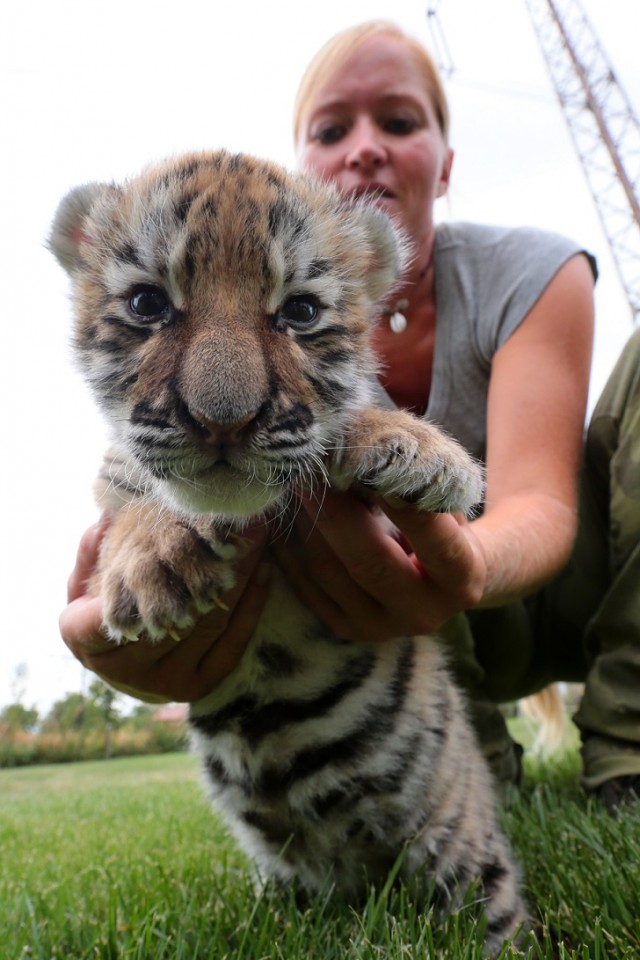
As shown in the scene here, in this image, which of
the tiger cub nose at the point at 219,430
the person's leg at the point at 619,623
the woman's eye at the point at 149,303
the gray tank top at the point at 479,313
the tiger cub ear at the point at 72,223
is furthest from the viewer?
the gray tank top at the point at 479,313

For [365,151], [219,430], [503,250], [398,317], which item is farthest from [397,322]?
[219,430]

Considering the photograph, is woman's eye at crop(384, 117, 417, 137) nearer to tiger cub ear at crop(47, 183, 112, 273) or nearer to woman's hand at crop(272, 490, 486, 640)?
tiger cub ear at crop(47, 183, 112, 273)

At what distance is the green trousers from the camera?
252 cm

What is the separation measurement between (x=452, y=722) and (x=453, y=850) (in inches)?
12.6

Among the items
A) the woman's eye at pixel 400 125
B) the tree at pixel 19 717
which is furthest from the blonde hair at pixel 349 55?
the tree at pixel 19 717

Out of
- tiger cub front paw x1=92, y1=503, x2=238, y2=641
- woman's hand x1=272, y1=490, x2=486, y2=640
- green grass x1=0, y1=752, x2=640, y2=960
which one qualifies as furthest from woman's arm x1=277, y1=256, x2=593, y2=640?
green grass x1=0, y1=752, x2=640, y2=960

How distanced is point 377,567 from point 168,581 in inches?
17.5

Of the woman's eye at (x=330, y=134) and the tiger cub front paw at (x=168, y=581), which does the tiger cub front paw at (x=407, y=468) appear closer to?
the tiger cub front paw at (x=168, y=581)

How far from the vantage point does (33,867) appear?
2553mm

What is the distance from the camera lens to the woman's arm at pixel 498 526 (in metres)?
1.59

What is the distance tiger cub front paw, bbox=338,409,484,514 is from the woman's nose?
150cm

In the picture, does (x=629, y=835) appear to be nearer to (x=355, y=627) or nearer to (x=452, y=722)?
(x=452, y=722)

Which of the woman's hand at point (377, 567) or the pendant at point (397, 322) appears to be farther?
the pendant at point (397, 322)

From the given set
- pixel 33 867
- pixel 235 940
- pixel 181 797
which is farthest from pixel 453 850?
pixel 181 797
